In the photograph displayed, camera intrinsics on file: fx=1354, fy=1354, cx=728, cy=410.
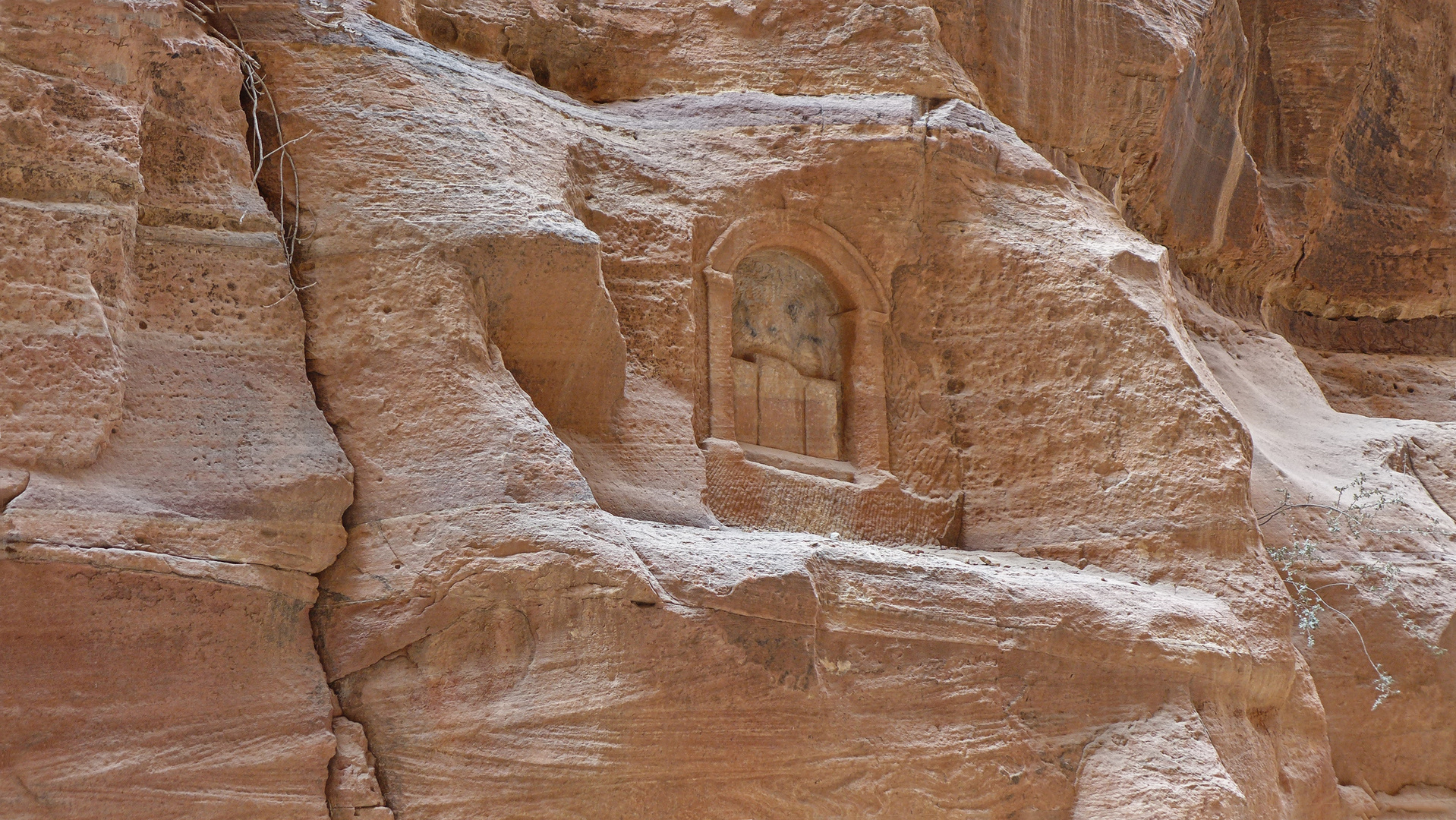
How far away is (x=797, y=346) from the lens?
24.5ft

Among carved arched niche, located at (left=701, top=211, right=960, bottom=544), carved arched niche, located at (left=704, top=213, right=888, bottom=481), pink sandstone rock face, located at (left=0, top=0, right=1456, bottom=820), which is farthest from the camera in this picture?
carved arched niche, located at (left=704, top=213, right=888, bottom=481)

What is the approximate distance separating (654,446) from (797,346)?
1.31 meters

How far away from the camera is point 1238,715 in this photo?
20.7 feet

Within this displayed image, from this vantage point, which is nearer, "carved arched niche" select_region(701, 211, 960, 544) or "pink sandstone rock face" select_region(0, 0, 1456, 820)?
"pink sandstone rock face" select_region(0, 0, 1456, 820)

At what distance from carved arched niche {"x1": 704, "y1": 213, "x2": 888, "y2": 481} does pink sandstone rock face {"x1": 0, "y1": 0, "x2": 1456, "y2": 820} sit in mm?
27

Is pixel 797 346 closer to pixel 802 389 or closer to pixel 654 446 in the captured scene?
pixel 802 389

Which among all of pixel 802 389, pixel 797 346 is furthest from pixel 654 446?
pixel 797 346

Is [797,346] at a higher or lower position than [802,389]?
higher

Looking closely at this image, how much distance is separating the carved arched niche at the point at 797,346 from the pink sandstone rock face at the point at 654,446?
27 mm

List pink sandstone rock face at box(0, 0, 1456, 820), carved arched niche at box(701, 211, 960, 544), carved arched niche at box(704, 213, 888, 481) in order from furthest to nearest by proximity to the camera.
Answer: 1. carved arched niche at box(704, 213, 888, 481)
2. carved arched niche at box(701, 211, 960, 544)
3. pink sandstone rock face at box(0, 0, 1456, 820)

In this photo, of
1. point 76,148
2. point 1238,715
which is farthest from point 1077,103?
point 76,148

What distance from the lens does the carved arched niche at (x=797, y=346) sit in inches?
280

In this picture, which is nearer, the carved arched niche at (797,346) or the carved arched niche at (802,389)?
the carved arched niche at (802,389)

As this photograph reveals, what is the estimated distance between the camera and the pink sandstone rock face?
185 inches
